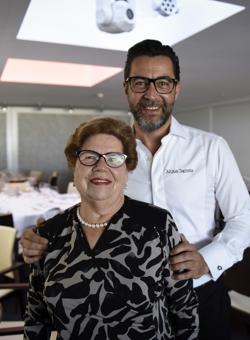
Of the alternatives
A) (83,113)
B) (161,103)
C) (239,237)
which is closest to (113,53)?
(161,103)

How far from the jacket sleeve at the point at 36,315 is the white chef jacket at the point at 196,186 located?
0.48 meters

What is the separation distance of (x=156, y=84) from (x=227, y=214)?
0.56m

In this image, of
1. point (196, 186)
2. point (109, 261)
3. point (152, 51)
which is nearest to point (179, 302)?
point (109, 261)

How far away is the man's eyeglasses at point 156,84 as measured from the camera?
1265mm

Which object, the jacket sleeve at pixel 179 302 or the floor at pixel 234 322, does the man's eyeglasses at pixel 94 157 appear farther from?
the floor at pixel 234 322

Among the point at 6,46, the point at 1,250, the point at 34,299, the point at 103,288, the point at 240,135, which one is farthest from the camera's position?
the point at 240,135

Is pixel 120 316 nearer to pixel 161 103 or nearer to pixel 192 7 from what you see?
pixel 161 103

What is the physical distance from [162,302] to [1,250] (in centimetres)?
227

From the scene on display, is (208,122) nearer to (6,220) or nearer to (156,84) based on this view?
(6,220)

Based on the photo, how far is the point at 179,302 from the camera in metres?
1.15

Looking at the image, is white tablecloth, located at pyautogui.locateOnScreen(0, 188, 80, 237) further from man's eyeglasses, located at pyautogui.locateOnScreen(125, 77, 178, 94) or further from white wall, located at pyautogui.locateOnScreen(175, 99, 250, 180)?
white wall, located at pyautogui.locateOnScreen(175, 99, 250, 180)

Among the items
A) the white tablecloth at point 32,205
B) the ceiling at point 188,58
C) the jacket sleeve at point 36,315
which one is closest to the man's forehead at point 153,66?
the jacket sleeve at point 36,315

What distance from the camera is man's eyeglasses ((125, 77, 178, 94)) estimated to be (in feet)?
4.15

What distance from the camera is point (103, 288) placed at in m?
1.08
